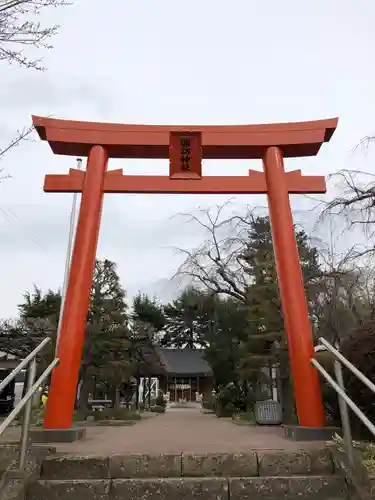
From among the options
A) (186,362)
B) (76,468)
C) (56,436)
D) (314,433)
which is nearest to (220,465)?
A: (76,468)

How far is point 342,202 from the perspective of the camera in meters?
6.96

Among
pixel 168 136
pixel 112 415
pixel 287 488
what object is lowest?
pixel 287 488

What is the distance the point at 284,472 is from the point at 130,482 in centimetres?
129

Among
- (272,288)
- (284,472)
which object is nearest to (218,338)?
(272,288)

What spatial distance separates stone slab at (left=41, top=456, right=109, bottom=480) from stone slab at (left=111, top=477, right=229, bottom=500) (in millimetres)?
239

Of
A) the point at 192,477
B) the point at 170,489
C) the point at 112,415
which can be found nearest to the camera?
the point at 170,489

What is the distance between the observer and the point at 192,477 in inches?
140

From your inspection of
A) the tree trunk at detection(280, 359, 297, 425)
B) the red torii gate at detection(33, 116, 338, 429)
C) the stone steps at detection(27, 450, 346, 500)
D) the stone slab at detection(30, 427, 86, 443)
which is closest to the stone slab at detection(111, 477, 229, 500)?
the stone steps at detection(27, 450, 346, 500)

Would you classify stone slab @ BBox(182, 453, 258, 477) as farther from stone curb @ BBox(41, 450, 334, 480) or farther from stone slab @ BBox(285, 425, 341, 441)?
stone slab @ BBox(285, 425, 341, 441)

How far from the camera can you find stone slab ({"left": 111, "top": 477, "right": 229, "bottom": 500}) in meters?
3.37

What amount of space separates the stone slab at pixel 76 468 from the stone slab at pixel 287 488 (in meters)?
1.09

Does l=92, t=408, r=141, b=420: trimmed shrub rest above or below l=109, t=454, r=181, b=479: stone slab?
above

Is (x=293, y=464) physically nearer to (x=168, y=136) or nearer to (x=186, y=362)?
(x=168, y=136)

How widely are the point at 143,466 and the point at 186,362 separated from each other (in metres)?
38.5
